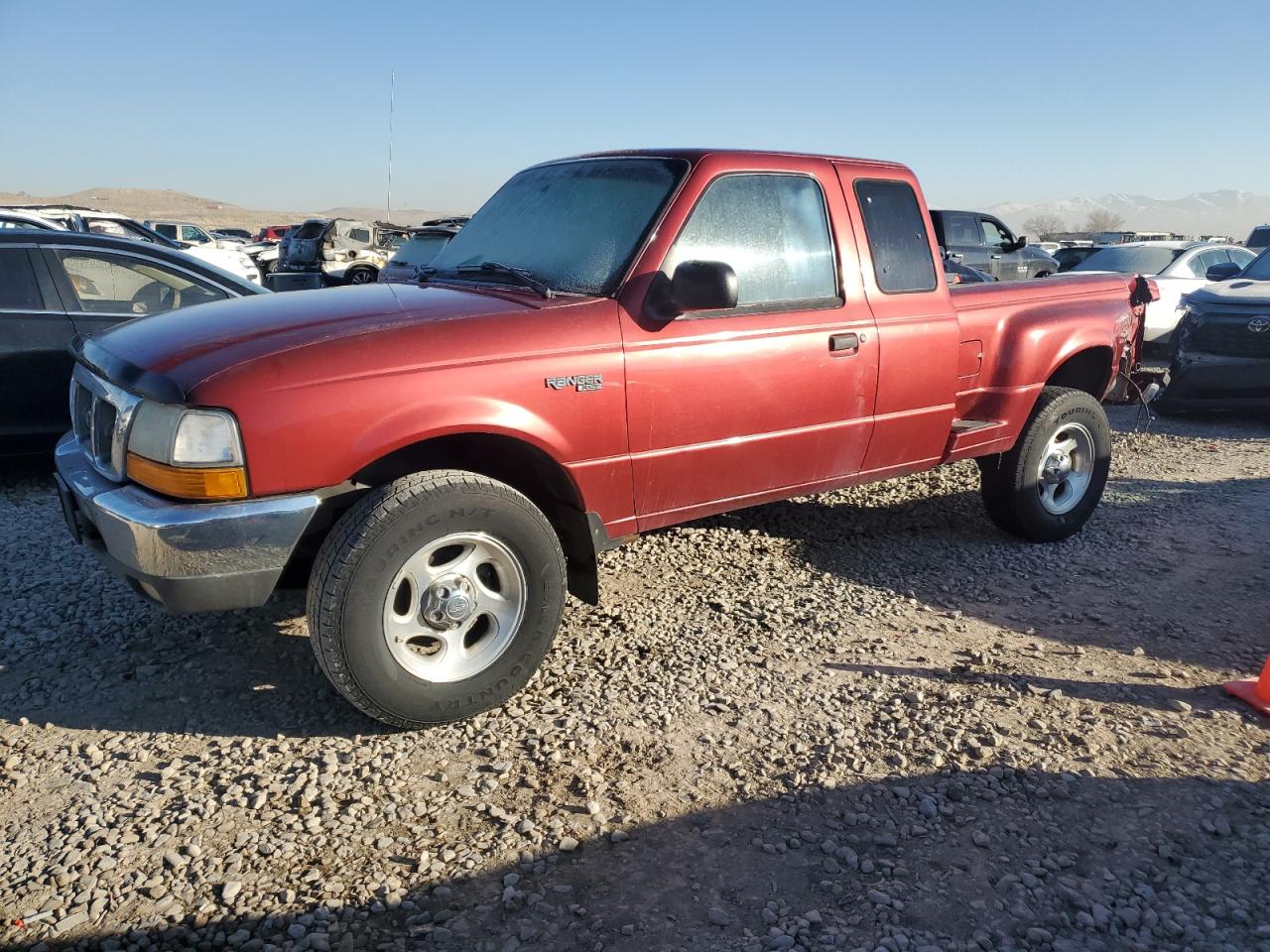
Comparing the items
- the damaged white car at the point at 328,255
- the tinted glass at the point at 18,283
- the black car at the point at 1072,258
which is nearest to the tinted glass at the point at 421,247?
the tinted glass at the point at 18,283

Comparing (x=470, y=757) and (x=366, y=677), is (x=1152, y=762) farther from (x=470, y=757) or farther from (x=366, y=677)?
(x=366, y=677)

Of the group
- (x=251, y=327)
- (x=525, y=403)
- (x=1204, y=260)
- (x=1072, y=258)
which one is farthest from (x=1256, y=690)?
(x=1072, y=258)

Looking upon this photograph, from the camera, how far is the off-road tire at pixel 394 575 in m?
2.88

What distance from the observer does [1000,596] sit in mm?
4469

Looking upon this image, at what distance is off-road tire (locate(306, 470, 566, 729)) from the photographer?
9.45 ft

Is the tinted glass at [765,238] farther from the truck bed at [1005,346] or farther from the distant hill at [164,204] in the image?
the distant hill at [164,204]

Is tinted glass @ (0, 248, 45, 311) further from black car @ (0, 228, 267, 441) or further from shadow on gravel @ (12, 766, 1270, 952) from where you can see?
shadow on gravel @ (12, 766, 1270, 952)

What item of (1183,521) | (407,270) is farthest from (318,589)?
(1183,521)

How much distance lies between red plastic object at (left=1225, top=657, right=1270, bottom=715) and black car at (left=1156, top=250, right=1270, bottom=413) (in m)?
5.84

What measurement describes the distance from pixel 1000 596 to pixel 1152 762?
4.73ft

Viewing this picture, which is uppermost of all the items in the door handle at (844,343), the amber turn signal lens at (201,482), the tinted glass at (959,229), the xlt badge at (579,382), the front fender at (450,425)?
the tinted glass at (959,229)

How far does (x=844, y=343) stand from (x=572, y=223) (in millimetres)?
1262

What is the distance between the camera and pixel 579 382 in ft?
10.8

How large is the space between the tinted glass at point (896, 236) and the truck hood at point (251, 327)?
1.76 metres
